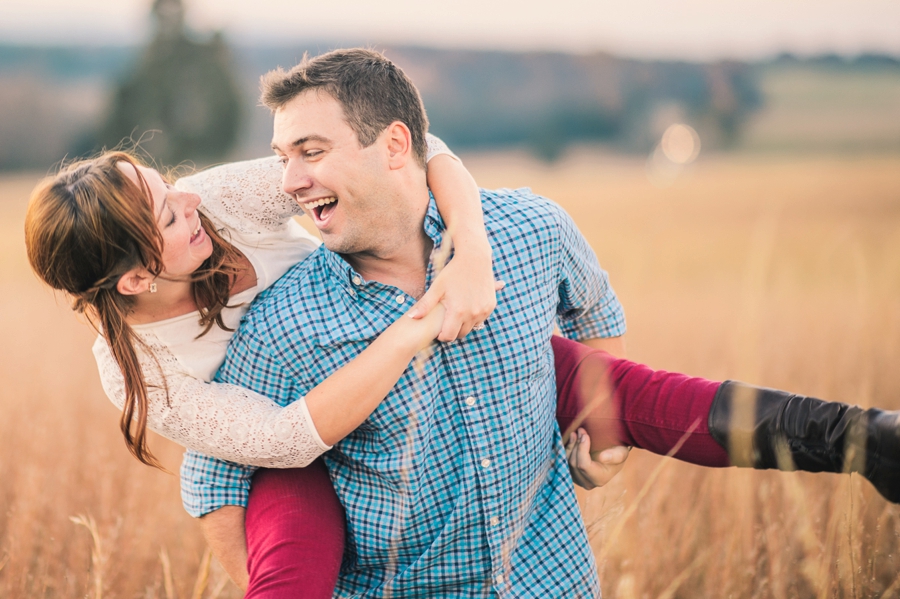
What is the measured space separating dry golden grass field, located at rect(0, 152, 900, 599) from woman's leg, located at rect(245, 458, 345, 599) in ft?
0.67

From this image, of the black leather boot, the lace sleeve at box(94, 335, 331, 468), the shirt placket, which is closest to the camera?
the black leather boot

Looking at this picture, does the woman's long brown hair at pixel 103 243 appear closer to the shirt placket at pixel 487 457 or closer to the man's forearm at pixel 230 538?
the man's forearm at pixel 230 538

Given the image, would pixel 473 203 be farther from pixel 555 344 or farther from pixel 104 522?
pixel 104 522

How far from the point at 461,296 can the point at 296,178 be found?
65 centimetres

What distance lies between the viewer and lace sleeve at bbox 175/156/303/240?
2.33 m

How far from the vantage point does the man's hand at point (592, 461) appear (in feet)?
7.22

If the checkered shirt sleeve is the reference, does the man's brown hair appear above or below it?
above

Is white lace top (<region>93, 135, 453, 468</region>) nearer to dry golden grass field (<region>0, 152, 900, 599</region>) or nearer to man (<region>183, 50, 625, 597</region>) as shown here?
man (<region>183, 50, 625, 597</region>)

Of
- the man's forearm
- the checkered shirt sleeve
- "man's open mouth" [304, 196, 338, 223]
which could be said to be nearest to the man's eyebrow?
"man's open mouth" [304, 196, 338, 223]

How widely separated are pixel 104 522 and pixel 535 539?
208cm

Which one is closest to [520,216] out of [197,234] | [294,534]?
[197,234]

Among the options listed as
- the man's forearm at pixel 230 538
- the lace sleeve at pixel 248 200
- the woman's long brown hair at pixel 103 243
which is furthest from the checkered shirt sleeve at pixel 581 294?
the man's forearm at pixel 230 538

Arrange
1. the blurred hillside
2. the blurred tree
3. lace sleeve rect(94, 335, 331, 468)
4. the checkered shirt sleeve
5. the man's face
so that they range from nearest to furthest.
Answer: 1. lace sleeve rect(94, 335, 331, 468)
2. the man's face
3. the checkered shirt sleeve
4. the blurred tree
5. the blurred hillside

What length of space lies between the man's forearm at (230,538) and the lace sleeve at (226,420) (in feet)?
0.61
